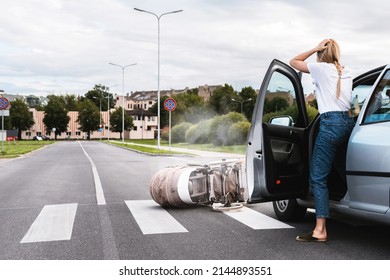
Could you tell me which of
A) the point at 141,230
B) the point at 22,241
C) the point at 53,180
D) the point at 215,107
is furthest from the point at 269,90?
the point at 215,107

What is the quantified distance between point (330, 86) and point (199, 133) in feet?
144

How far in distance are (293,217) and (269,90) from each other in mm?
1935

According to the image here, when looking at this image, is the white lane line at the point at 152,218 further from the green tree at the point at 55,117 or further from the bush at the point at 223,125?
the green tree at the point at 55,117

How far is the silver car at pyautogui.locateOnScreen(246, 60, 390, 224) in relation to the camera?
4.95 meters

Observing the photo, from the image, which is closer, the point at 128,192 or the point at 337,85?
the point at 337,85

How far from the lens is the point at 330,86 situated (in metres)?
5.61

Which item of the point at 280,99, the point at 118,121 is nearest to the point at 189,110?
the point at 118,121

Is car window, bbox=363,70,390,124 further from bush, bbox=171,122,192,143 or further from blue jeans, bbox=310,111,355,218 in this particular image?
bush, bbox=171,122,192,143

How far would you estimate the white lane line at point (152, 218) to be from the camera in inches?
255

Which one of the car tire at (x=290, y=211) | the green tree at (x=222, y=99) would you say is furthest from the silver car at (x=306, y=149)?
the green tree at (x=222, y=99)

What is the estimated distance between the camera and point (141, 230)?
646cm

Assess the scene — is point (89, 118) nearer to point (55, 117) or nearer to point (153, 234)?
point (55, 117)

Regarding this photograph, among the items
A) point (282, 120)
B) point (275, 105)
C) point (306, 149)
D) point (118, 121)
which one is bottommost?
point (118, 121)
